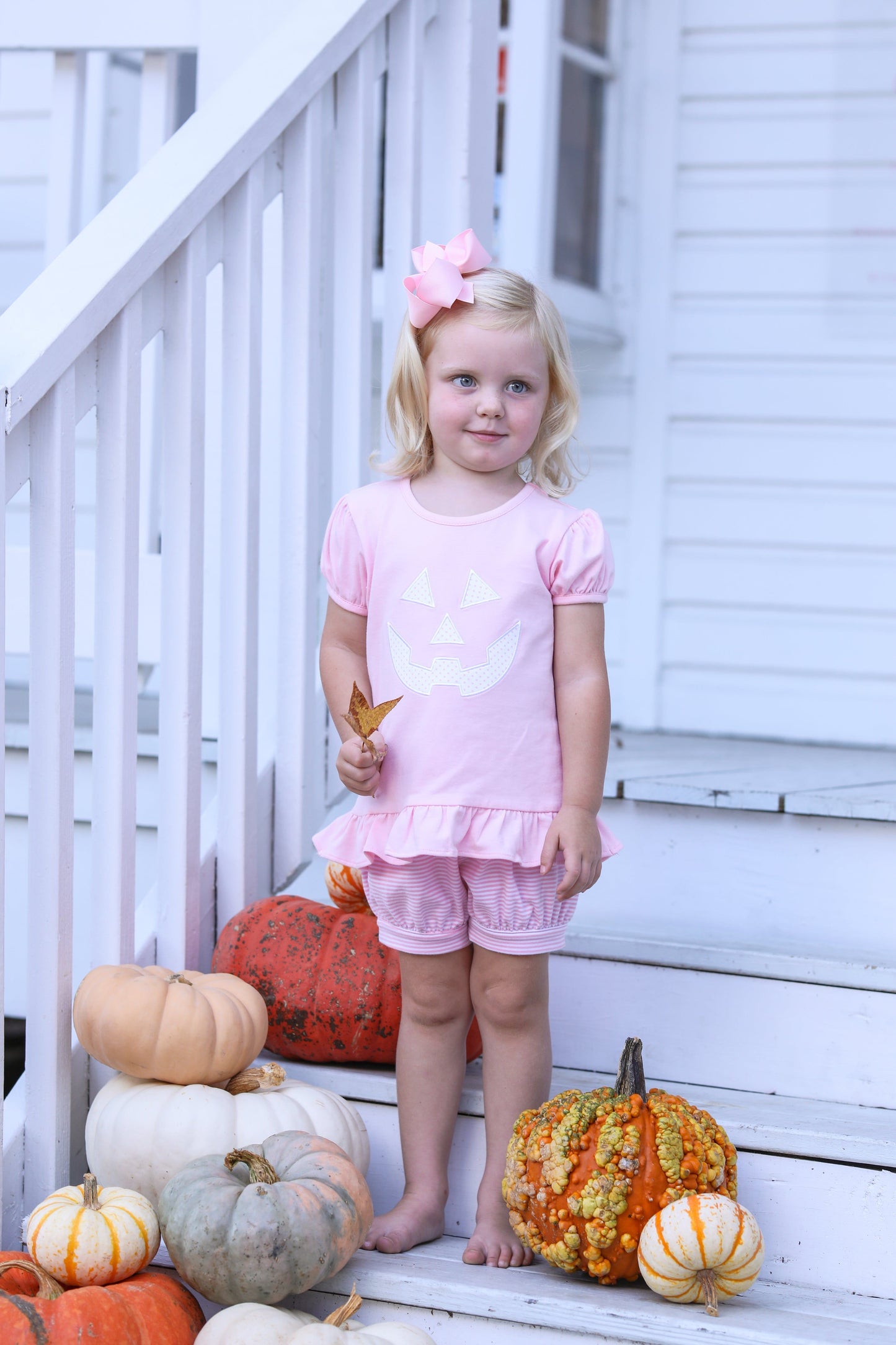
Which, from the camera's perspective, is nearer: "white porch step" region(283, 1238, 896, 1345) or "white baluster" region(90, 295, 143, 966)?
"white porch step" region(283, 1238, 896, 1345)

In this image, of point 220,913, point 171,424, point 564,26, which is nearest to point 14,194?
point 564,26

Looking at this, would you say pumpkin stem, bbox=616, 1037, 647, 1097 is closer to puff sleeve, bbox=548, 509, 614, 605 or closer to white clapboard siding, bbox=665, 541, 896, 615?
puff sleeve, bbox=548, 509, 614, 605

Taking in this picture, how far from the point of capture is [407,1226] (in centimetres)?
185

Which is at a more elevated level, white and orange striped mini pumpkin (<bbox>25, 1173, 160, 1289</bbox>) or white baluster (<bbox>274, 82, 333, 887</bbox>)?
white baluster (<bbox>274, 82, 333, 887</bbox>)

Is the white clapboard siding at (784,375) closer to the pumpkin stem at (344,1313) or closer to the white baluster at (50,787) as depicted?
the white baluster at (50,787)

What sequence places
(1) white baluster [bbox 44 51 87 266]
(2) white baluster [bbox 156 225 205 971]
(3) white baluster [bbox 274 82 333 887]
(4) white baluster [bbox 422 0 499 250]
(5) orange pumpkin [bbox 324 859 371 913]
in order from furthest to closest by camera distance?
1. (1) white baluster [bbox 44 51 87 266]
2. (4) white baluster [bbox 422 0 499 250]
3. (3) white baluster [bbox 274 82 333 887]
4. (5) orange pumpkin [bbox 324 859 371 913]
5. (2) white baluster [bbox 156 225 205 971]

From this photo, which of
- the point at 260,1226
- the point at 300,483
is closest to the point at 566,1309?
the point at 260,1226

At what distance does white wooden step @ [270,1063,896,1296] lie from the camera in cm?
179

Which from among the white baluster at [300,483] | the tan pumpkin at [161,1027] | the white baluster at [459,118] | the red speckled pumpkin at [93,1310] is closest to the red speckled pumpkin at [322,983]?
the tan pumpkin at [161,1027]

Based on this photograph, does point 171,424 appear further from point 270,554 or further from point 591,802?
point 591,802

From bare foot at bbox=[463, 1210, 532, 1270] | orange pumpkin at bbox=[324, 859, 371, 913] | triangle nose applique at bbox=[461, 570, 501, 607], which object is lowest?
bare foot at bbox=[463, 1210, 532, 1270]

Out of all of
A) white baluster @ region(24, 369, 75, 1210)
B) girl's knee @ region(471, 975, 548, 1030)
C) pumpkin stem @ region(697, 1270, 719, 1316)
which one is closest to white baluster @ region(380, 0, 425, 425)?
white baluster @ region(24, 369, 75, 1210)

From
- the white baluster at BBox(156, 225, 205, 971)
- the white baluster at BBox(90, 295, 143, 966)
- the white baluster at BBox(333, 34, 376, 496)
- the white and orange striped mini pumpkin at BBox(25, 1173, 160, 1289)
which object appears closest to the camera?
the white and orange striped mini pumpkin at BBox(25, 1173, 160, 1289)

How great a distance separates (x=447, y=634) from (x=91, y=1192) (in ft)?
2.81
